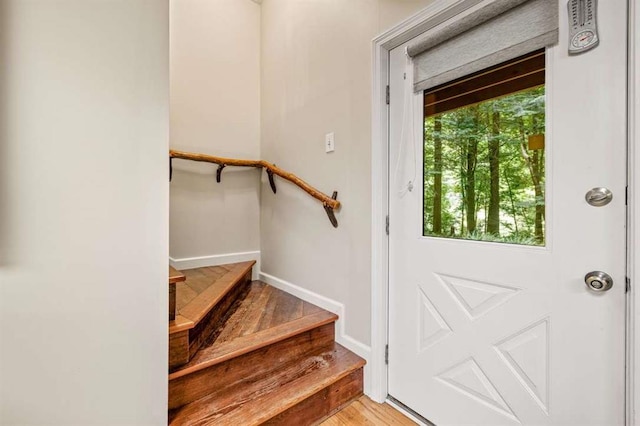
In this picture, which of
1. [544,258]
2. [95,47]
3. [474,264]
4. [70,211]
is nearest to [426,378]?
[474,264]

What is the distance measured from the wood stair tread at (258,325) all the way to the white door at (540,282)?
0.58 meters

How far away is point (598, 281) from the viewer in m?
0.94

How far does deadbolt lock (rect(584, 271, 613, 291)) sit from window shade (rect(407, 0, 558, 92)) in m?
0.81

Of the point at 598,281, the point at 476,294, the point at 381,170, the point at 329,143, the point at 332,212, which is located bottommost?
the point at 476,294

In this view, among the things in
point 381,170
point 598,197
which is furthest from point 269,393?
point 598,197

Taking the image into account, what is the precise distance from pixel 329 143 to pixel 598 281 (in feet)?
4.68

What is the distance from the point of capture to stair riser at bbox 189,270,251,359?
4.42ft

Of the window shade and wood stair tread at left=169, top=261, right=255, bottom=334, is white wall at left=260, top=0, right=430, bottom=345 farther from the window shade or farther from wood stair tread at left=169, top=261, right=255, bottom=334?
wood stair tread at left=169, top=261, right=255, bottom=334

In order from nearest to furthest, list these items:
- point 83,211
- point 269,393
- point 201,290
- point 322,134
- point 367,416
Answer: point 83,211 → point 269,393 → point 367,416 → point 201,290 → point 322,134

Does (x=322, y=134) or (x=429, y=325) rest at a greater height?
(x=322, y=134)

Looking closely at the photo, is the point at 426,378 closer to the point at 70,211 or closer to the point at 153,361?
the point at 153,361

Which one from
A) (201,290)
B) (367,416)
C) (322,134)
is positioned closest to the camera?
(367,416)

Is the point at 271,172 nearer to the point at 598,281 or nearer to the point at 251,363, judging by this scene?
the point at 251,363

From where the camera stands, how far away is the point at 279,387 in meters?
1.40
